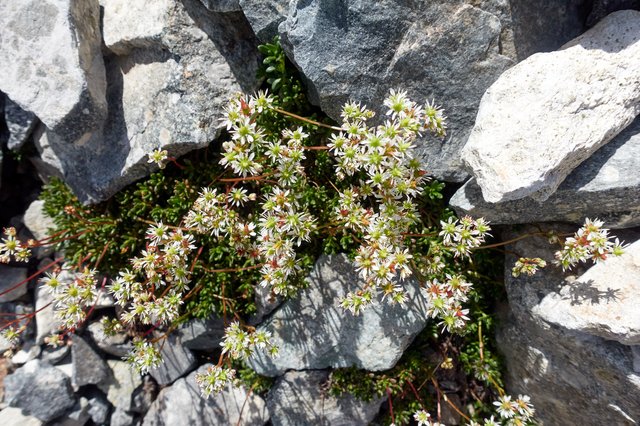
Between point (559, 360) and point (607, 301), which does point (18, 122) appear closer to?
point (607, 301)

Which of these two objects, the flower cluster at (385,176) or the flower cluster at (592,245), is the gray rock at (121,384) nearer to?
the flower cluster at (385,176)

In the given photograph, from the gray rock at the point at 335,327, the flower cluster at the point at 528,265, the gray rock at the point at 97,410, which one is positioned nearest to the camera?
the flower cluster at the point at 528,265

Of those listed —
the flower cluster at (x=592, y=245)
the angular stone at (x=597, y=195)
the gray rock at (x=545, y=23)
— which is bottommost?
the flower cluster at (x=592, y=245)

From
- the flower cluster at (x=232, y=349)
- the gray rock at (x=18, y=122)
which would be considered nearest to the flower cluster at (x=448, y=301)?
the flower cluster at (x=232, y=349)

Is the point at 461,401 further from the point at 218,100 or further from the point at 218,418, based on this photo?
the point at 218,100

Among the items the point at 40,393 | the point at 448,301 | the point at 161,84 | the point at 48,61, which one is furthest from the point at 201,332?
the point at 48,61

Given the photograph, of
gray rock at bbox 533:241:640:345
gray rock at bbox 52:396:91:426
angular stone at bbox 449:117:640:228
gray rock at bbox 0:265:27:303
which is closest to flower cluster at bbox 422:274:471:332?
angular stone at bbox 449:117:640:228
